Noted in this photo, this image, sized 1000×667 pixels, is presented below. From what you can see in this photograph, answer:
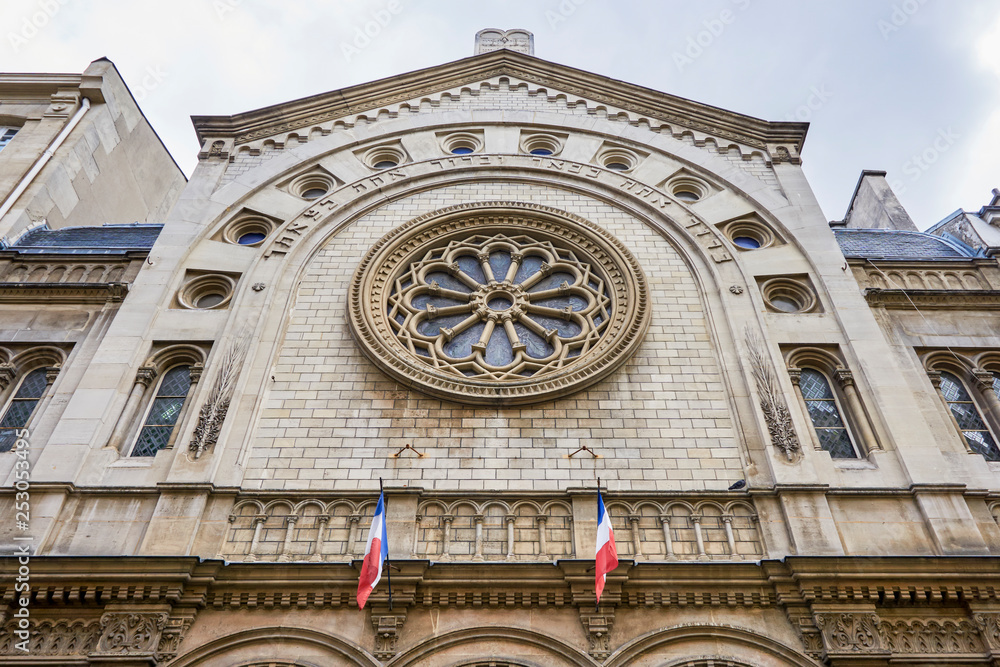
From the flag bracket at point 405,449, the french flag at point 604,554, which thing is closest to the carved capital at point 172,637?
the flag bracket at point 405,449

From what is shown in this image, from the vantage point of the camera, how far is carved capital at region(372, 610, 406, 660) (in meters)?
9.45

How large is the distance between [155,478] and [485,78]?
545 inches

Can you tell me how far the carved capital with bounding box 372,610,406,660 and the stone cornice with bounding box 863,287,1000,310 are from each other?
10381mm

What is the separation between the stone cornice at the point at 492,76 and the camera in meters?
18.6

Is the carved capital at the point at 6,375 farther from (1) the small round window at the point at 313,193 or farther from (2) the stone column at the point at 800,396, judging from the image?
(2) the stone column at the point at 800,396

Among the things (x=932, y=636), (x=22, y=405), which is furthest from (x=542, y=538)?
(x=22, y=405)

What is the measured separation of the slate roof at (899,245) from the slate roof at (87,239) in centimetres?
1571

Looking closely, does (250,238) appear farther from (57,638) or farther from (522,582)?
(522,582)

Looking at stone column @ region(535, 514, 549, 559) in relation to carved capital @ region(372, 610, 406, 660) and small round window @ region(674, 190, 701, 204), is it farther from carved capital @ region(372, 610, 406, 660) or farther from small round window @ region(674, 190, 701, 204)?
small round window @ region(674, 190, 701, 204)

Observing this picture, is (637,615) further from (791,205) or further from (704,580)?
(791,205)

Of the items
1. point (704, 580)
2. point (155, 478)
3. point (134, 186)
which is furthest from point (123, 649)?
point (134, 186)

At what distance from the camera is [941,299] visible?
14445mm

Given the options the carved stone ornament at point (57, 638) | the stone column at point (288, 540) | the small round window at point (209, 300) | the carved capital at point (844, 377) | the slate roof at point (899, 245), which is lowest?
the carved stone ornament at point (57, 638)

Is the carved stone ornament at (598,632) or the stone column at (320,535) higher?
the stone column at (320,535)
